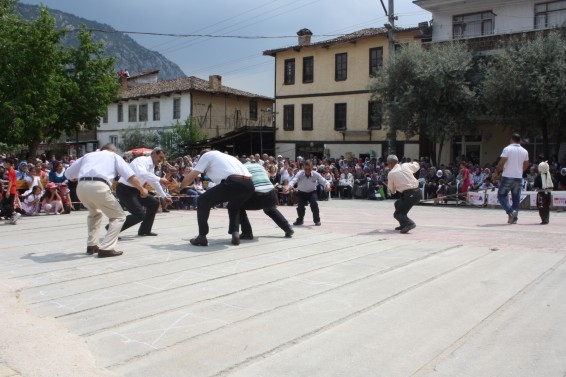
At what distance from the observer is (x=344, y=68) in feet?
131

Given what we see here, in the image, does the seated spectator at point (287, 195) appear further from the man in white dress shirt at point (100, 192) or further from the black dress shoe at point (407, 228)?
the man in white dress shirt at point (100, 192)

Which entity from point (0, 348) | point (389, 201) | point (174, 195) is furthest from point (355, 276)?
point (389, 201)

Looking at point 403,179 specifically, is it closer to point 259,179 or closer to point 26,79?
point 259,179

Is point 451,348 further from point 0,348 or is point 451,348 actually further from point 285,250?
point 285,250

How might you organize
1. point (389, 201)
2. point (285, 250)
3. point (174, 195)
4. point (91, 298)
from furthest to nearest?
point (389, 201)
point (174, 195)
point (285, 250)
point (91, 298)

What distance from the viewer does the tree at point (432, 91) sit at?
27531mm

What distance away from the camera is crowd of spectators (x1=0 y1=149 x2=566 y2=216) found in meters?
16.4

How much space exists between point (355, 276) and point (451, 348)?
97.1 inches

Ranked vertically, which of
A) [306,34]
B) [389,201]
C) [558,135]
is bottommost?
[389,201]

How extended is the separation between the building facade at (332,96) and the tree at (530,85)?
982cm

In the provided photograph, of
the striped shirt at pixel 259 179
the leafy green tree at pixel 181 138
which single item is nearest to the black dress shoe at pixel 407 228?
the striped shirt at pixel 259 179

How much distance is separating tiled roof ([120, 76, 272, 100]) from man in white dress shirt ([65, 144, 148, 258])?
40144 millimetres

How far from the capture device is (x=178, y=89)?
4862 cm

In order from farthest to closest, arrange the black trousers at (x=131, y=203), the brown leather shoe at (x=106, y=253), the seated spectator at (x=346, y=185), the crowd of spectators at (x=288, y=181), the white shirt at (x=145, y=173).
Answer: the seated spectator at (x=346, y=185)
the crowd of spectators at (x=288, y=181)
the white shirt at (x=145, y=173)
the black trousers at (x=131, y=203)
the brown leather shoe at (x=106, y=253)
